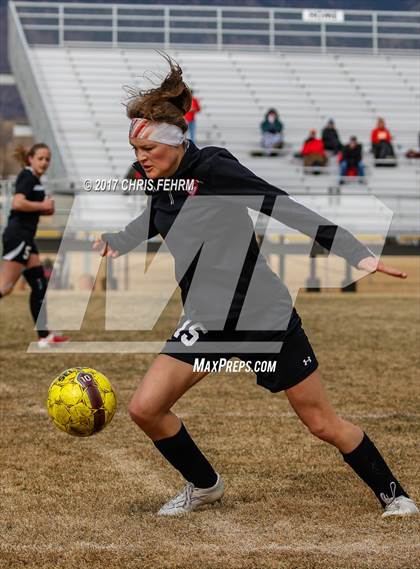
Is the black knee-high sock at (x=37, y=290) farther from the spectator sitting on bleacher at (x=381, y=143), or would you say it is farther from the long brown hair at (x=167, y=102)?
the spectator sitting on bleacher at (x=381, y=143)

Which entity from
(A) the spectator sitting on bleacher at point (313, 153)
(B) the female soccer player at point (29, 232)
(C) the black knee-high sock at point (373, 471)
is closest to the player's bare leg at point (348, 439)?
(C) the black knee-high sock at point (373, 471)

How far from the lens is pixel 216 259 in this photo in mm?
4957

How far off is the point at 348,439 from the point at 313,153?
22.4 m

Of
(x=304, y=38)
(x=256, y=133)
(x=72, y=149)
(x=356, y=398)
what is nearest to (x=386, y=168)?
(x=256, y=133)

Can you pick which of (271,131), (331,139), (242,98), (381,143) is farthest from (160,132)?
(242,98)

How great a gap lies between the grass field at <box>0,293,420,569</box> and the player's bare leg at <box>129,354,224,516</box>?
0.10m

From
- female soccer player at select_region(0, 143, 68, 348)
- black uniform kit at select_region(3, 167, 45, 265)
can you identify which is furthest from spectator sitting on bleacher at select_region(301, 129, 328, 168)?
black uniform kit at select_region(3, 167, 45, 265)

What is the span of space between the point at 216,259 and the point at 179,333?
0.38 m

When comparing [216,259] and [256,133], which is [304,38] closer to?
[256,133]

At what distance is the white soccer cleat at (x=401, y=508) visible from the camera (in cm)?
492

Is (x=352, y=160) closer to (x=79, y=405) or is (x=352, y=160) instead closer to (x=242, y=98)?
(x=242, y=98)

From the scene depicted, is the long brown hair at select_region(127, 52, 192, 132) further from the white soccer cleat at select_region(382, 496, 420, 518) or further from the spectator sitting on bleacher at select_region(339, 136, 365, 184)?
the spectator sitting on bleacher at select_region(339, 136, 365, 184)

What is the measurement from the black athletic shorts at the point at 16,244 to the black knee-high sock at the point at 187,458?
6367mm

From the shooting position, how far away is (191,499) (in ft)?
16.9
